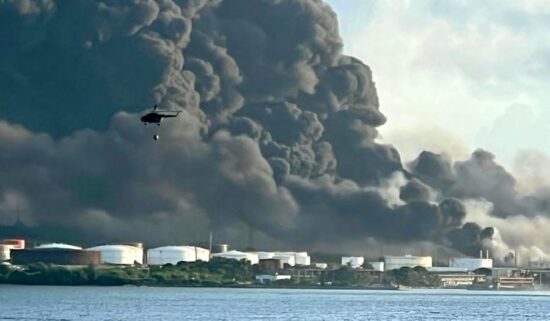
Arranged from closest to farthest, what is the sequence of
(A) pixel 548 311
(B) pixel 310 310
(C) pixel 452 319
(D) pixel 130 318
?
(D) pixel 130 318, (C) pixel 452 319, (B) pixel 310 310, (A) pixel 548 311

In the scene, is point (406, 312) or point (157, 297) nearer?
point (406, 312)

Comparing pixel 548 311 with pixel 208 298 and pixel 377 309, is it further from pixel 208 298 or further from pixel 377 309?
pixel 208 298

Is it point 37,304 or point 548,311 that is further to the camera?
point 548,311

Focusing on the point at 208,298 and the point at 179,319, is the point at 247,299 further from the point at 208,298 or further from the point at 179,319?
the point at 179,319

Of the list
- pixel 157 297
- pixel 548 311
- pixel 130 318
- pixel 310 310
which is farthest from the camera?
pixel 157 297

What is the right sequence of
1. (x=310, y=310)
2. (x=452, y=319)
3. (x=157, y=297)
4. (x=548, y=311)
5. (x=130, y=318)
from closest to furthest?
(x=130, y=318) < (x=452, y=319) < (x=310, y=310) < (x=548, y=311) < (x=157, y=297)

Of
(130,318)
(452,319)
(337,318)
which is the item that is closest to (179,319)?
(130,318)

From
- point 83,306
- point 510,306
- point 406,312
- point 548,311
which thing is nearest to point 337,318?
point 406,312

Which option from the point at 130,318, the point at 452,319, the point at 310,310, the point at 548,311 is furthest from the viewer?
the point at 548,311
